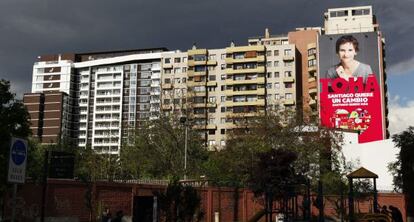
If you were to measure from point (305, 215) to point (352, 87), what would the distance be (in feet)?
206

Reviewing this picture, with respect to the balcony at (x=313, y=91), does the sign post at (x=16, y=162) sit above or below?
below

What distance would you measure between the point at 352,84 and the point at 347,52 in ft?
18.5

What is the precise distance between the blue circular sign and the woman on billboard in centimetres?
8056

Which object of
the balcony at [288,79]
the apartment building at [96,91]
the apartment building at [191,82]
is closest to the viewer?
the apartment building at [191,82]

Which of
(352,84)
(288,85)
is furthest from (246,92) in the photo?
(352,84)

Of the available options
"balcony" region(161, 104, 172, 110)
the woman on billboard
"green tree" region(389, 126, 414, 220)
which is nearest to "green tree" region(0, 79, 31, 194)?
"green tree" region(389, 126, 414, 220)

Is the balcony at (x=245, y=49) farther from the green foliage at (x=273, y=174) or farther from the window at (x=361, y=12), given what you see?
the green foliage at (x=273, y=174)

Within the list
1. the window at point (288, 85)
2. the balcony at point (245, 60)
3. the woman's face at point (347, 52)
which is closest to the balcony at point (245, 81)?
the balcony at point (245, 60)

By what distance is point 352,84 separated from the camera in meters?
84.8

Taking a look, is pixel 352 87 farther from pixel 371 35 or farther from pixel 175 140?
pixel 175 140

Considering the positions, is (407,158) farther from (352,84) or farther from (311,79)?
(311,79)

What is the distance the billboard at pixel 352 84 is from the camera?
82562mm

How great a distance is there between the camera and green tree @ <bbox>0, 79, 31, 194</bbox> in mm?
19141

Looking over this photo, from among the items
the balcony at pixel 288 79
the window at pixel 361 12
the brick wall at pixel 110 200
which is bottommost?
the brick wall at pixel 110 200
